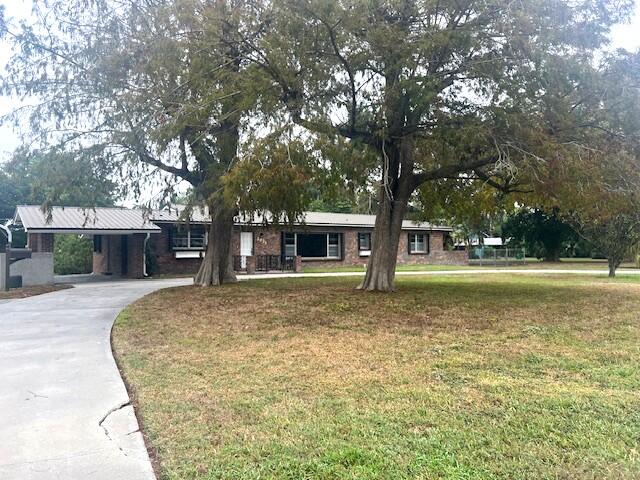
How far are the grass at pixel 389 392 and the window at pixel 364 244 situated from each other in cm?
1973

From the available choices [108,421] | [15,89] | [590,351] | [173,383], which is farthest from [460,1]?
[15,89]

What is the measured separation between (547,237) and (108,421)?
41.2 metres

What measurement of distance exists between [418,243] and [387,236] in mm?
19747

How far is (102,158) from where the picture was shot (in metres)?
Answer: 14.3

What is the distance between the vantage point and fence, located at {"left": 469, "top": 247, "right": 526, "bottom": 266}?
3309cm

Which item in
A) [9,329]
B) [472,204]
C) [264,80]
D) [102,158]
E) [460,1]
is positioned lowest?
[9,329]

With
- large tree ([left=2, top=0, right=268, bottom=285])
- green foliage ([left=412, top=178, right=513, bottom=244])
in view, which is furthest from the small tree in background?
green foliage ([left=412, top=178, right=513, bottom=244])

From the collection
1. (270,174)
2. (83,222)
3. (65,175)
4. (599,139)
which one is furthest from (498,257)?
(270,174)

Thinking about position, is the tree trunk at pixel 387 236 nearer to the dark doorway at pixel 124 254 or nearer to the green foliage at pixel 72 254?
the dark doorway at pixel 124 254

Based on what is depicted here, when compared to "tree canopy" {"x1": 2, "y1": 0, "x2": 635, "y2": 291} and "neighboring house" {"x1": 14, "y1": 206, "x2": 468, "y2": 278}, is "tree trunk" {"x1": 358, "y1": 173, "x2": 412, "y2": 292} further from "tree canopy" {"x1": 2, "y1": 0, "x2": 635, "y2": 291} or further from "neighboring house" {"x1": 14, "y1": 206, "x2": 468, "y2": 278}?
"neighboring house" {"x1": 14, "y1": 206, "x2": 468, "y2": 278}

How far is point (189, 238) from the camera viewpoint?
24031 millimetres

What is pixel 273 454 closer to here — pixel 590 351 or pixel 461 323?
pixel 590 351

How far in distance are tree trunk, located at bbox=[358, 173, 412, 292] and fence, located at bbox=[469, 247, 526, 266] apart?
2104 centimetres

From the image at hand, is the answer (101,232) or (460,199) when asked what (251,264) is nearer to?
(101,232)
